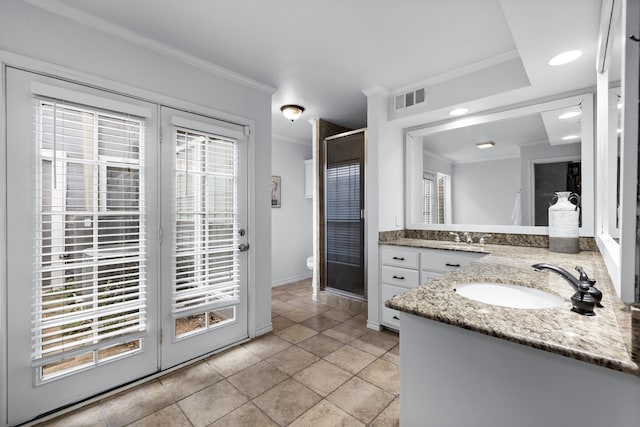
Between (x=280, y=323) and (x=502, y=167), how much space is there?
2.74 meters

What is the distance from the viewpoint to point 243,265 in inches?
106

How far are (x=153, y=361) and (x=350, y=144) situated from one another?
3.02 meters

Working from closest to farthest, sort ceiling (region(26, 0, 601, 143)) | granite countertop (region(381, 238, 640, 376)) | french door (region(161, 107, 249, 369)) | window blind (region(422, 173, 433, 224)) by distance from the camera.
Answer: granite countertop (region(381, 238, 640, 376)) → ceiling (region(26, 0, 601, 143)) → french door (region(161, 107, 249, 369)) → window blind (region(422, 173, 433, 224))

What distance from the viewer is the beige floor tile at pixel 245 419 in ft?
5.44

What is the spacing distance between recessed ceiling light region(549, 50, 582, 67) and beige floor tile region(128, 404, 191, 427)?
3138 mm

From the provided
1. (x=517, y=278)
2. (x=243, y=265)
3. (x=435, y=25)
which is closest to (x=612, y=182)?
(x=517, y=278)

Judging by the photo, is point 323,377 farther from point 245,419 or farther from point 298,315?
point 298,315

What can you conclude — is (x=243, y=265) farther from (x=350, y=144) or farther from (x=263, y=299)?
(x=350, y=144)

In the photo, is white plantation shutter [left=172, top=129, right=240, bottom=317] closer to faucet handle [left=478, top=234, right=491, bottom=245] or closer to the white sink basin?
the white sink basin

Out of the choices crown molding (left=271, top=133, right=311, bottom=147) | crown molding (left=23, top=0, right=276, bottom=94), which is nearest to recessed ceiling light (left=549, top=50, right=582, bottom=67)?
crown molding (left=23, top=0, right=276, bottom=94)

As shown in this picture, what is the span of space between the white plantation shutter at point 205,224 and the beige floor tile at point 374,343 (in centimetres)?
119

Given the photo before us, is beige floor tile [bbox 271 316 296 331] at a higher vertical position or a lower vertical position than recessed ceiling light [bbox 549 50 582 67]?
lower

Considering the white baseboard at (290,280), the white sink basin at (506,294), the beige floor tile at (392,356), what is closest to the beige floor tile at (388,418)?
the beige floor tile at (392,356)

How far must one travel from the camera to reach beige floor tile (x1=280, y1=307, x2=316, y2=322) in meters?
3.28
